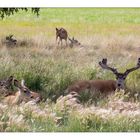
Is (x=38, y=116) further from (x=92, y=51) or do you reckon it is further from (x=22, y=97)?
(x=92, y=51)

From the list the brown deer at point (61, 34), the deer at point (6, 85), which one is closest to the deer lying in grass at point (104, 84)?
the brown deer at point (61, 34)

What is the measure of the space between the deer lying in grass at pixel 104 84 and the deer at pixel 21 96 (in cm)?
44

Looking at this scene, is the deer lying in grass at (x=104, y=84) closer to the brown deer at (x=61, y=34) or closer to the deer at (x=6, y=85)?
the brown deer at (x=61, y=34)

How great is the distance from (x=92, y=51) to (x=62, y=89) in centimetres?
57

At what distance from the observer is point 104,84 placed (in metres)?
9.69

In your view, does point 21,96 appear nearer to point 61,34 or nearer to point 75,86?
point 75,86

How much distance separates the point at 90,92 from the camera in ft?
32.1

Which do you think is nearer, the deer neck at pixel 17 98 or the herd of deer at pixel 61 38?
the deer neck at pixel 17 98

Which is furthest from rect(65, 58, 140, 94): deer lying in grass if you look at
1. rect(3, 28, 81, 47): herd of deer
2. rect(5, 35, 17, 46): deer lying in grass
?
rect(5, 35, 17, 46): deer lying in grass

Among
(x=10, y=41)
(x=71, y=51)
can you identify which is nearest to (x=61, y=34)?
(x=71, y=51)

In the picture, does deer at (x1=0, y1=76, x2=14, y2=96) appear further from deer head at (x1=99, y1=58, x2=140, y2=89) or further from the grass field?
deer head at (x1=99, y1=58, x2=140, y2=89)

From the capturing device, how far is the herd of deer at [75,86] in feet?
31.0

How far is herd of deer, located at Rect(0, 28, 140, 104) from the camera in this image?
31.0ft
